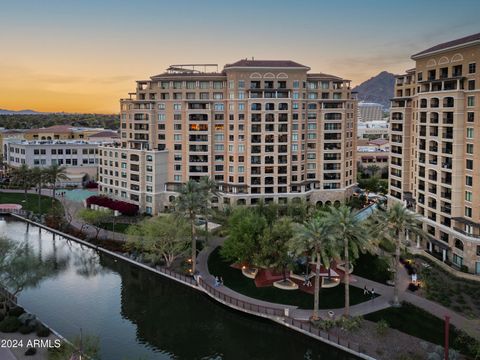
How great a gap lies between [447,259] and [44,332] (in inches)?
2102

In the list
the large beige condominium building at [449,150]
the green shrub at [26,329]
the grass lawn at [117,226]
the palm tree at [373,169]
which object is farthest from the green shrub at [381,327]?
the palm tree at [373,169]

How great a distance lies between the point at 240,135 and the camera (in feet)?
320

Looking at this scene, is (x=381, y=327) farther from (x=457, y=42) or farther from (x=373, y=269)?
(x=457, y=42)

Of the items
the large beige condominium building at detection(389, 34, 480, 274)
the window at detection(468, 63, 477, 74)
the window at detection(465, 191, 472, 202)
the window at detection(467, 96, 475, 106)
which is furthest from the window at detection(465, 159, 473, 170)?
the window at detection(468, 63, 477, 74)

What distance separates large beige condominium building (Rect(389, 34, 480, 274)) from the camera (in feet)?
211

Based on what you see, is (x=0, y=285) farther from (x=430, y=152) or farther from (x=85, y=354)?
(x=430, y=152)

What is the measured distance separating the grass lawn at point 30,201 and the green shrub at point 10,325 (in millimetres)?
57451

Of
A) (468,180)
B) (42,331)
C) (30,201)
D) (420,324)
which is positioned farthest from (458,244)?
(30,201)

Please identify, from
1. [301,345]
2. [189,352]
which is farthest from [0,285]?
[301,345]

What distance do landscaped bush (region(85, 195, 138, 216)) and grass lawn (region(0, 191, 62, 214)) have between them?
8.71 m

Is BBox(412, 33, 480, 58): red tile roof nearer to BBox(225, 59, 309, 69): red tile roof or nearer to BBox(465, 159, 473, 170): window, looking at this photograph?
BBox(465, 159, 473, 170): window

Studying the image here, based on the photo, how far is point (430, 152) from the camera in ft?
236

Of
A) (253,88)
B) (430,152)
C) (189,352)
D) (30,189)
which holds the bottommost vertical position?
(189,352)

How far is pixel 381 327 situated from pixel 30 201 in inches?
3688
